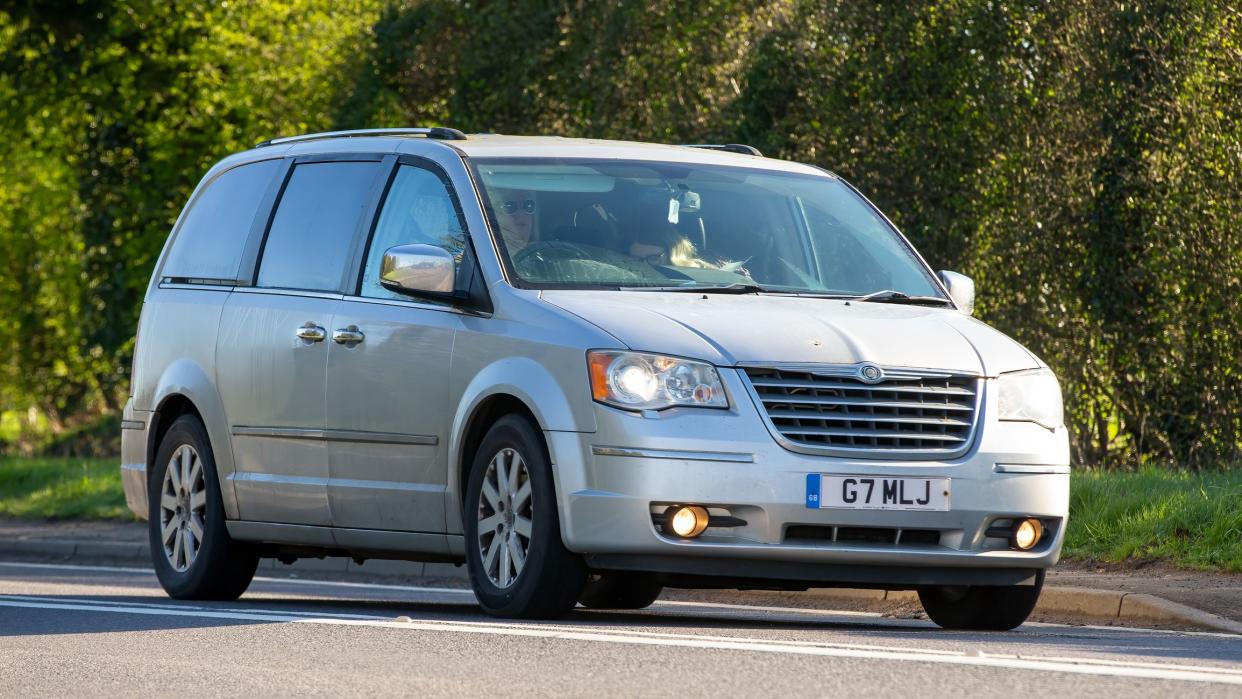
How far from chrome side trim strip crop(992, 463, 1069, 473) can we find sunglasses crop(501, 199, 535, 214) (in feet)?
7.24

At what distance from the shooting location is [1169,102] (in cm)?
1584

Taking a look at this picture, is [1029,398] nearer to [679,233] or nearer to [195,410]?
[679,233]

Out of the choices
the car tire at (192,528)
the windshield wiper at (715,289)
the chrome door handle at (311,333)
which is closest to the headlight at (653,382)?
the windshield wiper at (715,289)

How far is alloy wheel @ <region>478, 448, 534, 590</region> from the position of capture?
8.10 metres

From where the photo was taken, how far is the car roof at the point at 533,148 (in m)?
9.29

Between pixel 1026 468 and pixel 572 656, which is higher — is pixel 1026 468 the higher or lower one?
the higher one

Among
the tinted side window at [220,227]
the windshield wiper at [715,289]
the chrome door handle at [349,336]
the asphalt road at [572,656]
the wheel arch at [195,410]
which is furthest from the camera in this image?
the tinted side window at [220,227]

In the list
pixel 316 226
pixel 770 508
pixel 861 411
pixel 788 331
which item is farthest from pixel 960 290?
pixel 316 226

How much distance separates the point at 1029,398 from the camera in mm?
8180

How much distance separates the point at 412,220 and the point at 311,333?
696mm

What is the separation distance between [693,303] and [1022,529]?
1506mm

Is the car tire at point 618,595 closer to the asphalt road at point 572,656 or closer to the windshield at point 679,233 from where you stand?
the asphalt road at point 572,656

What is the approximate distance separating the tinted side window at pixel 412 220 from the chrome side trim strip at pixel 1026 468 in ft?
7.88

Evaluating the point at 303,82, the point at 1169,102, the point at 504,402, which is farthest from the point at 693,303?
the point at 303,82
